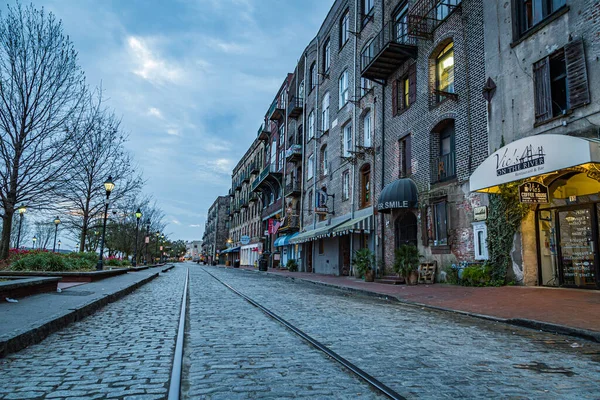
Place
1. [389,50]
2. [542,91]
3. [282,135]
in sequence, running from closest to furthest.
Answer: [542,91]
[389,50]
[282,135]

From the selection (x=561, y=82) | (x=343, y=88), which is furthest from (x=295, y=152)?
(x=561, y=82)

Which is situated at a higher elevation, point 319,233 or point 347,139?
point 347,139

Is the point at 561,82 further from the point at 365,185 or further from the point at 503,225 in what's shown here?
the point at 365,185

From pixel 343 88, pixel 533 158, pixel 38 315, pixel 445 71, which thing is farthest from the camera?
pixel 343 88

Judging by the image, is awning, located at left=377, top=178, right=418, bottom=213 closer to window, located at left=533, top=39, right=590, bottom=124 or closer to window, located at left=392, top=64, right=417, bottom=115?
window, located at left=392, top=64, right=417, bottom=115

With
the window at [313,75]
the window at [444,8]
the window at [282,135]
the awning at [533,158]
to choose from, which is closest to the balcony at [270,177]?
the window at [282,135]

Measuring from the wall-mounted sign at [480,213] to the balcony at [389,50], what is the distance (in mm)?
8114

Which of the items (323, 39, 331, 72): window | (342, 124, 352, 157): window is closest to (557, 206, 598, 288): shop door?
(342, 124, 352, 157): window

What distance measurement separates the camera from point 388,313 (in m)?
8.45

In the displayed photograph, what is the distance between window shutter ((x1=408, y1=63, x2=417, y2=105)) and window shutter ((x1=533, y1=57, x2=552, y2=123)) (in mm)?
6751

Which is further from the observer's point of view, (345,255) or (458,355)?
(345,255)

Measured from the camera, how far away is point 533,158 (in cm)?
993

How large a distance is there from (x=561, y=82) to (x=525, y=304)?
6.13m

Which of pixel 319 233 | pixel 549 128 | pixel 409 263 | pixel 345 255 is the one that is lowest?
pixel 409 263
